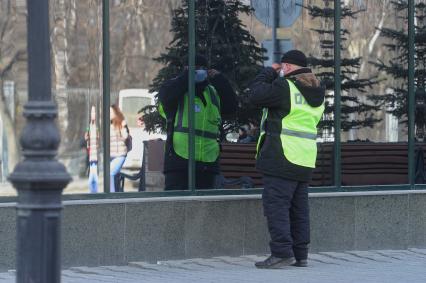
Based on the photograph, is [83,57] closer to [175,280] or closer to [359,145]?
[175,280]

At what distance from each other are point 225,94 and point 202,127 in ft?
1.36

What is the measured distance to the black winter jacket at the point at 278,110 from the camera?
989 centimetres

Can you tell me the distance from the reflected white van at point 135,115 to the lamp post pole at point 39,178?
436 centimetres

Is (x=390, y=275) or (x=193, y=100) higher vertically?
(x=193, y=100)

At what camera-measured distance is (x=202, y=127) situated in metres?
10.9

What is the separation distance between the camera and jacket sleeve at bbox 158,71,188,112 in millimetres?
10656

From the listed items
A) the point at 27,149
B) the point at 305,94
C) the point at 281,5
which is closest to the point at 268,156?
the point at 305,94

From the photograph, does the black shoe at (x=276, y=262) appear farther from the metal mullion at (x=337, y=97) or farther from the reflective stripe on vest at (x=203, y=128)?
the metal mullion at (x=337, y=97)

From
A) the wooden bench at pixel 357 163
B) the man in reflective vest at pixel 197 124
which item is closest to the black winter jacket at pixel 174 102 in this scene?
the man in reflective vest at pixel 197 124

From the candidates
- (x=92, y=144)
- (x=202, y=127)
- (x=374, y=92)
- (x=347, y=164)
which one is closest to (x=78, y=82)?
(x=92, y=144)

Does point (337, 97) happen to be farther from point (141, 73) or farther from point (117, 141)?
point (117, 141)

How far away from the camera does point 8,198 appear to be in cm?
974

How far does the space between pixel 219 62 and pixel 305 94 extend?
1229mm

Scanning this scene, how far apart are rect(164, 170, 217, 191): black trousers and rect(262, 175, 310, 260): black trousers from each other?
92cm
